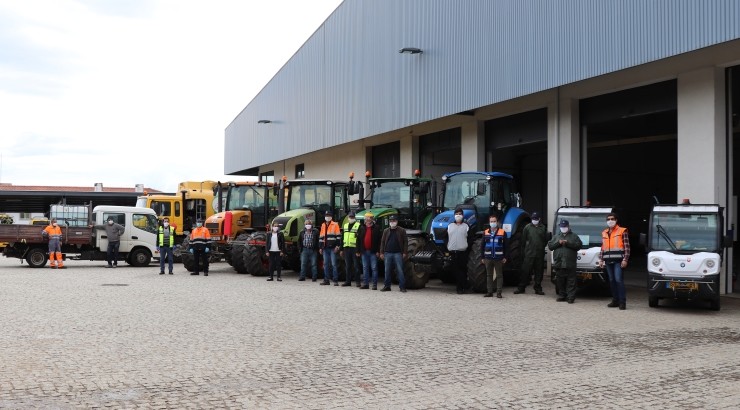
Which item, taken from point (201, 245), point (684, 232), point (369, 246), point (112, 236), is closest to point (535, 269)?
point (684, 232)

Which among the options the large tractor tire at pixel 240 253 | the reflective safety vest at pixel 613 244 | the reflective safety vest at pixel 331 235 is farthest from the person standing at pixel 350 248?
the reflective safety vest at pixel 613 244

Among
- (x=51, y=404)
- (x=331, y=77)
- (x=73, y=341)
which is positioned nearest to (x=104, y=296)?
(x=73, y=341)

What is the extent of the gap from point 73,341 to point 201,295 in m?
5.38

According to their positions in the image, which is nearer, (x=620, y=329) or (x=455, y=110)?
(x=620, y=329)

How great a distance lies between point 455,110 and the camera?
19766 mm

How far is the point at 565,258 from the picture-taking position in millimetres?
13086

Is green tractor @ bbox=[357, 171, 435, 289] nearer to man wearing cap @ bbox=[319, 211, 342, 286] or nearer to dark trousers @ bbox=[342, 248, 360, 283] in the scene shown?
man wearing cap @ bbox=[319, 211, 342, 286]

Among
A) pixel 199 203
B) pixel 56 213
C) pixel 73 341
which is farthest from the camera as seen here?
pixel 199 203

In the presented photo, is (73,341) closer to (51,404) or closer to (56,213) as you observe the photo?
(51,404)

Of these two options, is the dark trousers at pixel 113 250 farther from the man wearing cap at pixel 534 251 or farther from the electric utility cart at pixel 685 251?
the electric utility cart at pixel 685 251

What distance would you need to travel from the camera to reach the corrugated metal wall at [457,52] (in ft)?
43.7

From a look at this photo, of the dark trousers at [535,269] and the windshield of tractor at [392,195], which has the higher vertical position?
the windshield of tractor at [392,195]

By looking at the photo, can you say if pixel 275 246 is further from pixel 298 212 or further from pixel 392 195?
pixel 392 195

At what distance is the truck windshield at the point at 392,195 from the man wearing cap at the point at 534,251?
3473 millimetres
